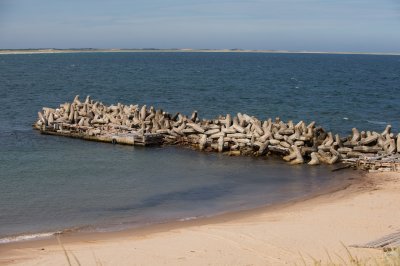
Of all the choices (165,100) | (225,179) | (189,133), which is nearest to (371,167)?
(225,179)

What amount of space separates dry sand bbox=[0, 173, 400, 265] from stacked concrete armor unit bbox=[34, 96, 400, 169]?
307 inches

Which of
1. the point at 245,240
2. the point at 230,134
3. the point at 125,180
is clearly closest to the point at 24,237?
the point at 245,240

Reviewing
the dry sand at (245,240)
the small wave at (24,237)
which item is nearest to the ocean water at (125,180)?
the small wave at (24,237)

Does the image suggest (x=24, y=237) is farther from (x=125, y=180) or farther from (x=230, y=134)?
(x=230, y=134)

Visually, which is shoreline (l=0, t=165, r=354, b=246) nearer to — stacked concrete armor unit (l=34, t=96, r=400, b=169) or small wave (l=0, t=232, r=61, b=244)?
small wave (l=0, t=232, r=61, b=244)

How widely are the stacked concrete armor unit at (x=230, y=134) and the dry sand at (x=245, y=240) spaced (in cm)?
780

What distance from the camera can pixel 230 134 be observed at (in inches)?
1200

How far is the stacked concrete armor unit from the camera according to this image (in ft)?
90.8

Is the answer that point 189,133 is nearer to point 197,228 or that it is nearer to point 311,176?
point 311,176

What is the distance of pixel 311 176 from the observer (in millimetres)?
24922

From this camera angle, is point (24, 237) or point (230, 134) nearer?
point (24, 237)

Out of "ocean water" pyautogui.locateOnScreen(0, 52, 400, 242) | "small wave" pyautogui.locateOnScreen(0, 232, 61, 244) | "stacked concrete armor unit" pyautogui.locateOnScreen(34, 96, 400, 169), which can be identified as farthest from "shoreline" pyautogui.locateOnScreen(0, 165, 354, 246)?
"stacked concrete armor unit" pyautogui.locateOnScreen(34, 96, 400, 169)

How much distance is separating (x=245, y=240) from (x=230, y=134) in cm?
1539

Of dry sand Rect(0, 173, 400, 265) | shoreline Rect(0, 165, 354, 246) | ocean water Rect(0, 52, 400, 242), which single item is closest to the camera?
dry sand Rect(0, 173, 400, 265)
